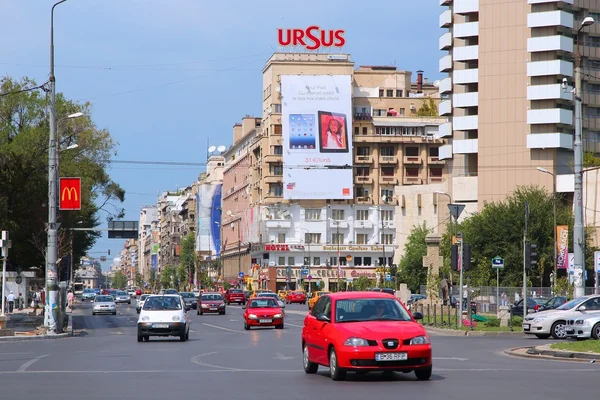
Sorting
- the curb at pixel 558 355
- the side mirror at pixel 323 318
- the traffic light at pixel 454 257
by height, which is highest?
the traffic light at pixel 454 257

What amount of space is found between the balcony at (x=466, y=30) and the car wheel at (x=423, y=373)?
81.3 meters

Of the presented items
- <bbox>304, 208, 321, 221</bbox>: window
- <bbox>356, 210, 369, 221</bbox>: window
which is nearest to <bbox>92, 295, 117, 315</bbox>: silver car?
<bbox>304, 208, 321, 221</bbox>: window

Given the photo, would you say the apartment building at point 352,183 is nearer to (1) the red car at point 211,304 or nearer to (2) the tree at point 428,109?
(2) the tree at point 428,109

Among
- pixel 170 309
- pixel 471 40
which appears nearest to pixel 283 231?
pixel 471 40

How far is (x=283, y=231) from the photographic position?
138 meters

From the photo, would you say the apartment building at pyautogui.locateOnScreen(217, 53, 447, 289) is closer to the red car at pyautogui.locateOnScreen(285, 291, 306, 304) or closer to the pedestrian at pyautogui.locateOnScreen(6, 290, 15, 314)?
the red car at pyautogui.locateOnScreen(285, 291, 306, 304)

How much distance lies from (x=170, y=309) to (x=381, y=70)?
11117cm

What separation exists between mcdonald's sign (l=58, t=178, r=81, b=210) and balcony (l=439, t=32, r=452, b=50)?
189ft

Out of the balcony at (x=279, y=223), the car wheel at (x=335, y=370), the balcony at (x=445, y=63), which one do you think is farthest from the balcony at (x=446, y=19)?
the car wheel at (x=335, y=370)

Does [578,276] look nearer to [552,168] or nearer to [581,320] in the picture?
[581,320]

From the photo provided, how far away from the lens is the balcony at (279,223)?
137125 mm

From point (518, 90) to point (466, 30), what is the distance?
7.19 m

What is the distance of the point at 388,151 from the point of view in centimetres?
13988

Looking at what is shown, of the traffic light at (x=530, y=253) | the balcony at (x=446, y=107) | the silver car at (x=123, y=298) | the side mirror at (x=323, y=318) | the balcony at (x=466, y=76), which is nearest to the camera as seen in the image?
the side mirror at (x=323, y=318)
